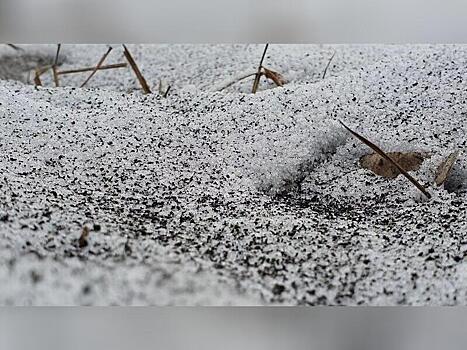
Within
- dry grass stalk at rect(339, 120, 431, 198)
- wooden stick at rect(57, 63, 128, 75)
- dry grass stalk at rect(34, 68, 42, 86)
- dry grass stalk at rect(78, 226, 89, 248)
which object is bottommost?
dry grass stalk at rect(78, 226, 89, 248)

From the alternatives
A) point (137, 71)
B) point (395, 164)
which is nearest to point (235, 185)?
point (395, 164)

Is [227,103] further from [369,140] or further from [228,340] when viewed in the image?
[228,340]

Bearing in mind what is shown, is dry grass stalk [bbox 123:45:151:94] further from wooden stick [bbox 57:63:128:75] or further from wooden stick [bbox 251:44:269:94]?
wooden stick [bbox 251:44:269:94]

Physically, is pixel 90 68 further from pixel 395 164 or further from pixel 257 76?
Answer: pixel 395 164

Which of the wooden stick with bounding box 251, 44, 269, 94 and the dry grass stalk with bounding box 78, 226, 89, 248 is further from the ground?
the wooden stick with bounding box 251, 44, 269, 94
